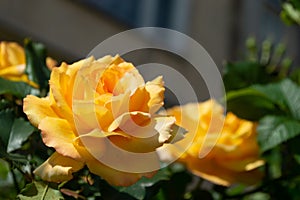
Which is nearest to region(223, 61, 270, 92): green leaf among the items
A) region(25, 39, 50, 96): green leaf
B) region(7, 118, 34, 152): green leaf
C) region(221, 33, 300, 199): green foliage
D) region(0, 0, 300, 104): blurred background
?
region(221, 33, 300, 199): green foliage

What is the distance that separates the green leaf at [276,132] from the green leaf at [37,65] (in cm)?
24

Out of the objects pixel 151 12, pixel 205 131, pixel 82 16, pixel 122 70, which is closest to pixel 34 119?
pixel 122 70

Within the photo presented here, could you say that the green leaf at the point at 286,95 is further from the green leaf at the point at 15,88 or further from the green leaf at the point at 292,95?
the green leaf at the point at 15,88

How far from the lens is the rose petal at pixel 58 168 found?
0.46 metres

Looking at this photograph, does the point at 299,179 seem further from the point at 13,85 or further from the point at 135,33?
the point at 135,33

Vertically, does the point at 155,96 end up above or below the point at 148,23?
above

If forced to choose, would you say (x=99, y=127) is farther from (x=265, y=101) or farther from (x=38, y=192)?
(x=265, y=101)

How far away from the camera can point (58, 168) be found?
1.53 ft

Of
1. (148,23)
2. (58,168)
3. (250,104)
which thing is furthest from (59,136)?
(148,23)

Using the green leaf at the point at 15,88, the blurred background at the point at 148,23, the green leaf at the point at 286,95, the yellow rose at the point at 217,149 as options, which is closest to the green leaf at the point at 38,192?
the green leaf at the point at 15,88

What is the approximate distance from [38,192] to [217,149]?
35 cm

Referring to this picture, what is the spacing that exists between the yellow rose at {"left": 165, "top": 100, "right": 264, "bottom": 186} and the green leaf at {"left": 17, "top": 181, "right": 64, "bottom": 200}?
0.94 feet

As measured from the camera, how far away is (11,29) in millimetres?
3689

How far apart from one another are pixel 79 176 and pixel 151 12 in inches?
165
